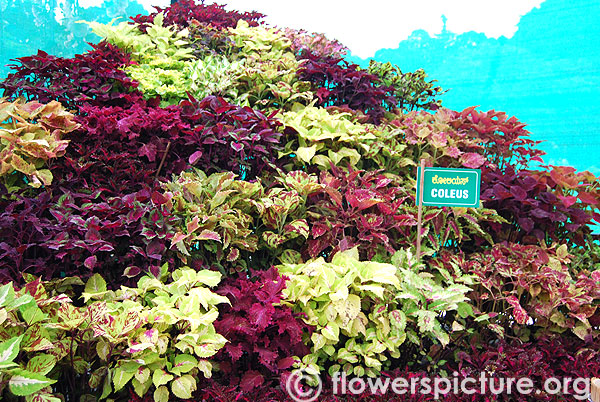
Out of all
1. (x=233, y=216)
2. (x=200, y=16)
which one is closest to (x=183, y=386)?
(x=233, y=216)

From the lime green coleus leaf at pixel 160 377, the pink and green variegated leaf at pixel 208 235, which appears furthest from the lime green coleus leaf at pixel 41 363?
the pink and green variegated leaf at pixel 208 235

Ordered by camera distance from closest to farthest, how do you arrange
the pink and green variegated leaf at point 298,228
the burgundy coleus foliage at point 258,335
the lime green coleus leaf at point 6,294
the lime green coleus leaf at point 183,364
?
1. the lime green coleus leaf at point 6,294
2. the lime green coleus leaf at point 183,364
3. the burgundy coleus foliage at point 258,335
4. the pink and green variegated leaf at point 298,228

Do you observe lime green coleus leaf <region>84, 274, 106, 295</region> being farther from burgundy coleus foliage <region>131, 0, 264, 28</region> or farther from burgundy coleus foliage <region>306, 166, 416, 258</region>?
burgundy coleus foliage <region>131, 0, 264, 28</region>

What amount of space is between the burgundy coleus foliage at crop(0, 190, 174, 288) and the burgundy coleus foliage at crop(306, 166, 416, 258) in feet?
2.26

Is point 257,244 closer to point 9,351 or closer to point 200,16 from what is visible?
point 9,351

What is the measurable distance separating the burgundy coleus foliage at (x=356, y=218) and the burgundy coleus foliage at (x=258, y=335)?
381 mm

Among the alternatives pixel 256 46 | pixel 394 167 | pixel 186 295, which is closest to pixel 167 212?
pixel 186 295

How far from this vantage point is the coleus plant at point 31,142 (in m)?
2.11

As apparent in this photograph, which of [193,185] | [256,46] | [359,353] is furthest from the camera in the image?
[256,46]

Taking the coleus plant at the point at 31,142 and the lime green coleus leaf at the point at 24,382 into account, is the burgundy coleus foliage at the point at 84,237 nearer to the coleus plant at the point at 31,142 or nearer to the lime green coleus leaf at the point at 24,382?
the coleus plant at the point at 31,142

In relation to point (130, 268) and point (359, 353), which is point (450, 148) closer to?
point (359, 353)

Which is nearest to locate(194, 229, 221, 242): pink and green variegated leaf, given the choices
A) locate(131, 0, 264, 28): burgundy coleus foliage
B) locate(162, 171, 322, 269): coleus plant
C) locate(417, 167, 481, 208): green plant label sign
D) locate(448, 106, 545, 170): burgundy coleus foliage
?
locate(162, 171, 322, 269): coleus plant

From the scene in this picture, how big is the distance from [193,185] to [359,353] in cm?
97

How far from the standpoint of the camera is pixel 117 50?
3.11m
